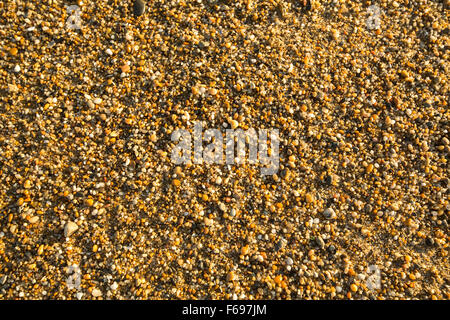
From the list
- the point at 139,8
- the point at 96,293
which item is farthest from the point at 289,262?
the point at 139,8

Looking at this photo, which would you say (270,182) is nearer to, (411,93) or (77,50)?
(411,93)

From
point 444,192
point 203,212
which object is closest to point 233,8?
point 203,212

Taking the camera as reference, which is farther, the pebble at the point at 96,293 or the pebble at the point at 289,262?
the pebble at the point at 289,262

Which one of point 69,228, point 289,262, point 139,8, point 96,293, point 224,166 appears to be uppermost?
point 139,8

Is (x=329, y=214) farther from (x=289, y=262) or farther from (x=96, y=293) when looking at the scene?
(x=96, y=293)

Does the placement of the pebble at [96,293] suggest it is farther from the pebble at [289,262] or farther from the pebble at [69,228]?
the pebble at [289,262]

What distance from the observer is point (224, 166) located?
109 inches

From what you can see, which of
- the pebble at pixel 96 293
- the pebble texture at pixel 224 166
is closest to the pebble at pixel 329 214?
the pebble texture at pixel 224 166

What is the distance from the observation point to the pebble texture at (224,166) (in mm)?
2576

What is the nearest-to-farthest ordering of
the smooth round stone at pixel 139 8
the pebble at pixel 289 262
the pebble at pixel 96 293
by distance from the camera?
1. the pebble at pixel 96 293
2. the pebble at pixel 289 262
3. the smooth round stone at pixel 139 8

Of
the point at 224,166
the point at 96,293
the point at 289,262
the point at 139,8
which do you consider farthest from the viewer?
the point at 139,8

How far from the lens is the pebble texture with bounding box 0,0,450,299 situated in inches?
101

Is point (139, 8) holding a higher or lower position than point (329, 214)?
higher

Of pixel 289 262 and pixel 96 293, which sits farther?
pixel 289 262
